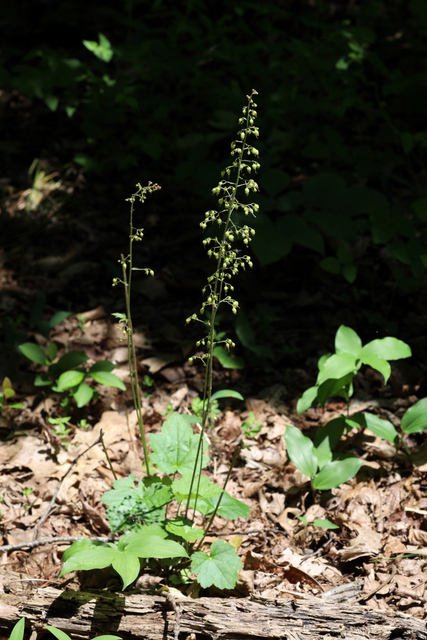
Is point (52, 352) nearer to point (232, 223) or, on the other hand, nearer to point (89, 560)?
point (89, 560)

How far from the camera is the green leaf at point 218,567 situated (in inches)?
73.4

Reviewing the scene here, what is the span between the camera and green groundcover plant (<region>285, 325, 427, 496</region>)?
2.52 meters

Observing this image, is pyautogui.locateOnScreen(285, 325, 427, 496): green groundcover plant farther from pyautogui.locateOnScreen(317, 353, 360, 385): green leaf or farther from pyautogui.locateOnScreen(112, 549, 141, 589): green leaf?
pyautogui.locateOnScreen(112, 549, 141, 589): green leaf

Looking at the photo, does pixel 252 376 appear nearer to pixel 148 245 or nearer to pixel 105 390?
pixel 105 390

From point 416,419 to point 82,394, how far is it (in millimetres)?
1712

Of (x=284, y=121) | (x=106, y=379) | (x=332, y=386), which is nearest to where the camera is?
(x=332, y=386)

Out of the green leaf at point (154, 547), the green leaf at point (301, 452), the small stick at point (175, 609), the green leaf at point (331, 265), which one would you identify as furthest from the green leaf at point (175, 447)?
the green leaf at point (331, 265)

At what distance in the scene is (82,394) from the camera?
2990 mm

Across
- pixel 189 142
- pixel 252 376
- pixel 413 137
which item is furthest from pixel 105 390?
pixel 413 137

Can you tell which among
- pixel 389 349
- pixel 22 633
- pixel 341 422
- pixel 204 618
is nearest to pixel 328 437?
pixel 341 422

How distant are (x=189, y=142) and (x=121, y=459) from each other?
2.88 metres

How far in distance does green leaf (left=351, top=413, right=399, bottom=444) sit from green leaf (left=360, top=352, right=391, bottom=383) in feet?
0.91

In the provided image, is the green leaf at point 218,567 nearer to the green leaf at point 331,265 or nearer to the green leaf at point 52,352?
the green leaf at point 52,352

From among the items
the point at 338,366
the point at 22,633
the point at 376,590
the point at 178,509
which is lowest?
the point at 22,633
